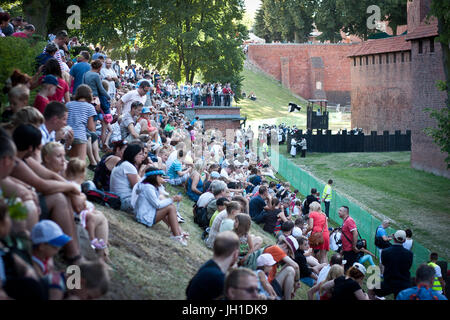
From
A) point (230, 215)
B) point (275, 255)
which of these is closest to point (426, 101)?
point (230, 215)

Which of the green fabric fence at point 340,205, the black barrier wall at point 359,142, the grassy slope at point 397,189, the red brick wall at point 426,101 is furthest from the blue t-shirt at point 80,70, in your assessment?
the black barrier wall at point 359,142

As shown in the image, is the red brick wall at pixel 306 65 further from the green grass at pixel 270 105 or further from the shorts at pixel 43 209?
the shorts at pixel 43 209

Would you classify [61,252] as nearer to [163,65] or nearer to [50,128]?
[50,128]

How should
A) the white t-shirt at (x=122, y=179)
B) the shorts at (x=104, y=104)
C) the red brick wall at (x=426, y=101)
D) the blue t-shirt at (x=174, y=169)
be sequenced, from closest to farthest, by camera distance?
1. the white t-shirt at (x=122, y=179)
2. the shorts at (x=104, y=104)
3. the blue t-shirt at (x=174, y=169)
4. the red brick wall at (x=426, y=101)

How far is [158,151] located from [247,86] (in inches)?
2365

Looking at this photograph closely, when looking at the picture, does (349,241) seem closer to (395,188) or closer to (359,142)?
(395,188)

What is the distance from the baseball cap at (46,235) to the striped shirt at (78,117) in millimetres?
3857

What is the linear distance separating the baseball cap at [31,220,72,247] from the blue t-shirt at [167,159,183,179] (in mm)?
8015

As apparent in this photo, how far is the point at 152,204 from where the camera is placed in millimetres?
8719

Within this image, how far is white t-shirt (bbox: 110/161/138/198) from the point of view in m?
8.95

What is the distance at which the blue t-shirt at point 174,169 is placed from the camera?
43.8ft

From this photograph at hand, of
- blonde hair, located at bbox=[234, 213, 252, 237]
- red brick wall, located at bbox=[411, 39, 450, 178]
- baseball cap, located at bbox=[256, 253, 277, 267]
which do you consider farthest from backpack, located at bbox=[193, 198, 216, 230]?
red brick wall, located at bbox=[411, 39, 450, 178]

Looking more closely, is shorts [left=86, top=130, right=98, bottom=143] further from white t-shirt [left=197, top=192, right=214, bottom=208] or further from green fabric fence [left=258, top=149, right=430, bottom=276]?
green fabric fence [left=258, top=149, right=430, bottom=276]
